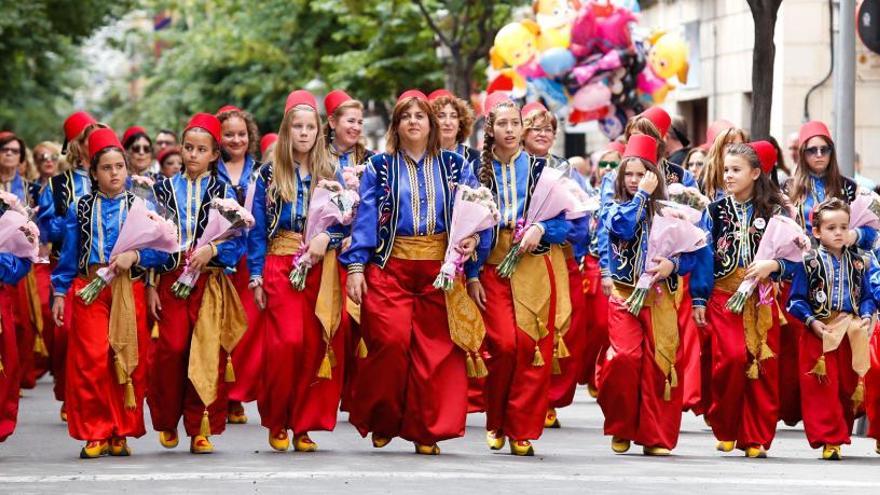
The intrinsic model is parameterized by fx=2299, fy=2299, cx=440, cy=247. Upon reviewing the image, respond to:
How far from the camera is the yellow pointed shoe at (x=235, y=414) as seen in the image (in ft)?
51.3

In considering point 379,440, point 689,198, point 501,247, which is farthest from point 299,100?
point 689,198

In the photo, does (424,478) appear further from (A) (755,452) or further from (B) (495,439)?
(A) (755,452)

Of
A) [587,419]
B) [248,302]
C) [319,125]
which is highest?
[319,125]

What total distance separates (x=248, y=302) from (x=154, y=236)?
223 cm

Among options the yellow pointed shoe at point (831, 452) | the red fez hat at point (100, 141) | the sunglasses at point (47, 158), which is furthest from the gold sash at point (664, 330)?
the sunglasses at point (47, 158)

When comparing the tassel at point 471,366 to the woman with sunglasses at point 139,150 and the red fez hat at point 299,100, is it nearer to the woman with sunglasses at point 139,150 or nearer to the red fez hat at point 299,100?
the red fez hat at point 299,100

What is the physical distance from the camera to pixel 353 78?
36.2 metres

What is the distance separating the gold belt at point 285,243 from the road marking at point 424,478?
1.70 meters

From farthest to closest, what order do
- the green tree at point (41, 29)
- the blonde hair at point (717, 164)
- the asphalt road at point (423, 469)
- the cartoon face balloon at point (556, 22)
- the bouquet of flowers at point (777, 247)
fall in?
the green tree at point (41, 29) < the cartoon face balloon at point (556, 22) < the blonde hair at point (717, 164) < the bouquet of flowers at point (777, 247) < the asphalt road at point (423, 469)

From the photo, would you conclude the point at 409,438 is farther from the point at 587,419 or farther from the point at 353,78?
the point at 353,78

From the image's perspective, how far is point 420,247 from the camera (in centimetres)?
1248

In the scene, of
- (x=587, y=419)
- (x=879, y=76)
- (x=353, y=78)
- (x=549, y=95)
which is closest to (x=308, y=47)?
(x=353, y=78)

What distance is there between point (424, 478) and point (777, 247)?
112 inches

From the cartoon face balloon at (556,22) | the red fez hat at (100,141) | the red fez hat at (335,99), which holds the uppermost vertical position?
the cartoon face balloon at (556,22)
